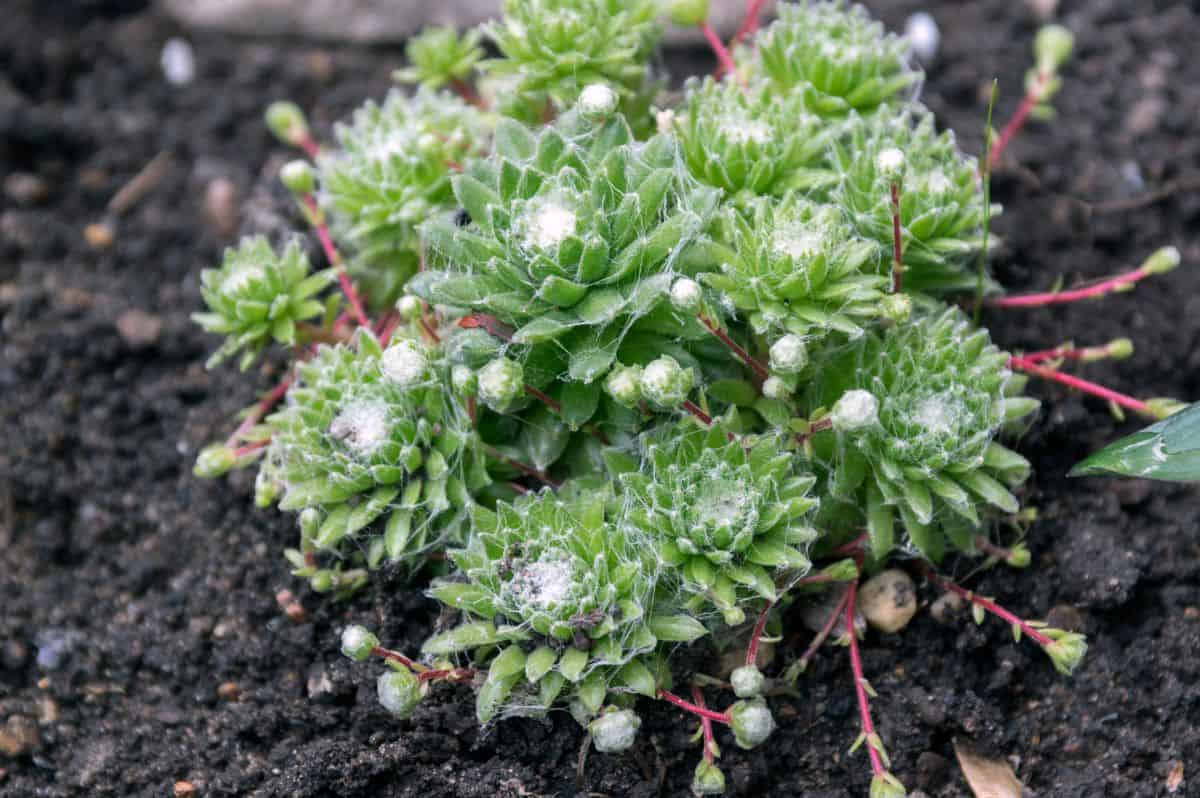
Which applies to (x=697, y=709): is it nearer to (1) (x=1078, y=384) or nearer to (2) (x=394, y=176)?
(1) (x=1078, y=384)

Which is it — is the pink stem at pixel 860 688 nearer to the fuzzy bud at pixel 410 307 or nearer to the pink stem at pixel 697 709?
the pink stem at pixel 697 709

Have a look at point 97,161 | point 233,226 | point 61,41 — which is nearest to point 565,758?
point 233,226

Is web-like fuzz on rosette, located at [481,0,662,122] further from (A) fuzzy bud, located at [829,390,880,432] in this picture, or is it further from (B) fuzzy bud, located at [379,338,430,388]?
(A) fuzzy bud, located at [829,390,880,432]

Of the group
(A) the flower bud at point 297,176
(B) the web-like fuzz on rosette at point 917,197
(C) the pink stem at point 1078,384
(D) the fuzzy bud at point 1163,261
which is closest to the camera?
(B) the web-like fuzz on rosette at point 917,197

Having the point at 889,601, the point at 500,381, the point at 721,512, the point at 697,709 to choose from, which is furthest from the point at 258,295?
the point at 889,601

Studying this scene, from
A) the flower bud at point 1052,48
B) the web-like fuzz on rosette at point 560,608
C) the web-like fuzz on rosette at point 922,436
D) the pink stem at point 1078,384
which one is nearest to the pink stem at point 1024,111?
the flower bud at point 1052,48

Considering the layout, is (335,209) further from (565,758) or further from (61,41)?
(61,41)
